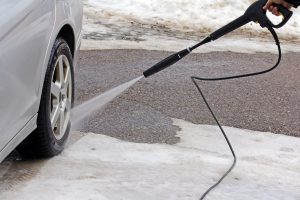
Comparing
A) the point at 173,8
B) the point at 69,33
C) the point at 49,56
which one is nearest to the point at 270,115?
the point at 69,33

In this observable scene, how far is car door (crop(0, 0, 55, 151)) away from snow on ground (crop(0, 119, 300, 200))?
498 millimetres

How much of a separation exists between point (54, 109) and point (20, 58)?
35.3 inches

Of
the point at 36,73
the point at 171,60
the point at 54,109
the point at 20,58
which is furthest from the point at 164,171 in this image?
the point at 20,58

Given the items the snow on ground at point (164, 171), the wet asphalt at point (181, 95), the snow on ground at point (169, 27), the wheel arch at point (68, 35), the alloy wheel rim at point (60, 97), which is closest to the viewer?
the snow on ground at point (164, 171)

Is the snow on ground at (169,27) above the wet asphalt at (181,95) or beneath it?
beneath

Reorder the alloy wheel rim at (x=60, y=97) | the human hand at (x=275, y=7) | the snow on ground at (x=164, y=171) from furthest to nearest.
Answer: the alloy wheel rim at (x=60, y=97) < the snow on ground at (x=164, y=171) < the human hand at (x=275, y=7)

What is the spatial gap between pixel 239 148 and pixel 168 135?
62 cm

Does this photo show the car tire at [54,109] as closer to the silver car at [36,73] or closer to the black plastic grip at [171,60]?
the silver car at [36,73]

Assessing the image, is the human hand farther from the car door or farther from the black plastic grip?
the car door

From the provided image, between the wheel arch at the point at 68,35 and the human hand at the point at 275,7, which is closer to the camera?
the human hand at the point at 275,7

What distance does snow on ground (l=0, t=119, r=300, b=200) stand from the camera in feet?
12.1

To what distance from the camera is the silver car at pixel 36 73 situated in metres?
3.20

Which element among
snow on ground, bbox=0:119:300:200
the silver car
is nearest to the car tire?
the silver car

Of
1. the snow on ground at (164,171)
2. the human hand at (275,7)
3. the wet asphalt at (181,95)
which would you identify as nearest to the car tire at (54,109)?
the snow on ground at (164,171)
